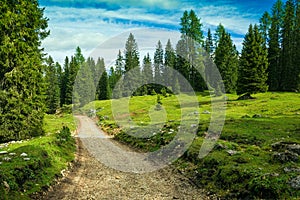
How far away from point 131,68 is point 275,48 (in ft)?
173

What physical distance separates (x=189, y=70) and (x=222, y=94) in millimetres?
18135

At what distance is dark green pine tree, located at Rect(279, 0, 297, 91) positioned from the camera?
66.9 m

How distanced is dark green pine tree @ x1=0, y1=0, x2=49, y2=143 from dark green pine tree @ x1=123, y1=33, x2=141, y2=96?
222 feet

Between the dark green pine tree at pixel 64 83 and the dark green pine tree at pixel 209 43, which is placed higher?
the dark green pine tree at pixel 209 43

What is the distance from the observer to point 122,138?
3366 cm

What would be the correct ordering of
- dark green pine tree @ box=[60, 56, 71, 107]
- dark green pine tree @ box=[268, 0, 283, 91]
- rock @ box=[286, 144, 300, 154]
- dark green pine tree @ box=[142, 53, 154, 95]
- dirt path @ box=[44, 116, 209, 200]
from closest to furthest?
dirt path @ box=[44, 116, 209, 200], rock @ box=[286, 144, 300, 154], dark green pine tree @ box=[268, 0, 283, 91], dark green pine tree @ box=[142, 53, 154, 95], dark green pine tree @ box=[60, 56, 71, 107]

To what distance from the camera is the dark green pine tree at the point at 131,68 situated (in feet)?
328

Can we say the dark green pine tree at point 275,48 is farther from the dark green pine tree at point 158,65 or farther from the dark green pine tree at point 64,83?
the dark green pine tree at point 64,83

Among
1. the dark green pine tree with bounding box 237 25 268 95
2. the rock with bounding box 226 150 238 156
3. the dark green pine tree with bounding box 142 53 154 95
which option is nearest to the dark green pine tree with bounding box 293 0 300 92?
the dark green pine tree with bounding box 237 25 268 95

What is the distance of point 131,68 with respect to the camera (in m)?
106

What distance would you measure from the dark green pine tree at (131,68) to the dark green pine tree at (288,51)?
50009 millimetres

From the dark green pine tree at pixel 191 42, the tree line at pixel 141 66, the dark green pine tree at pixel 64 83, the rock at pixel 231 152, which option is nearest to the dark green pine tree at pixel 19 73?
the tree line at pixel 141 66

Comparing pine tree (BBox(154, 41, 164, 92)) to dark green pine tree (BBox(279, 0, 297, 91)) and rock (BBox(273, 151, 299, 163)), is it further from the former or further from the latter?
rock (BBox(273, 151, 299, 163))

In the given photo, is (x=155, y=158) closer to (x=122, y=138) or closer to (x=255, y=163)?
(x=255, y=163)
